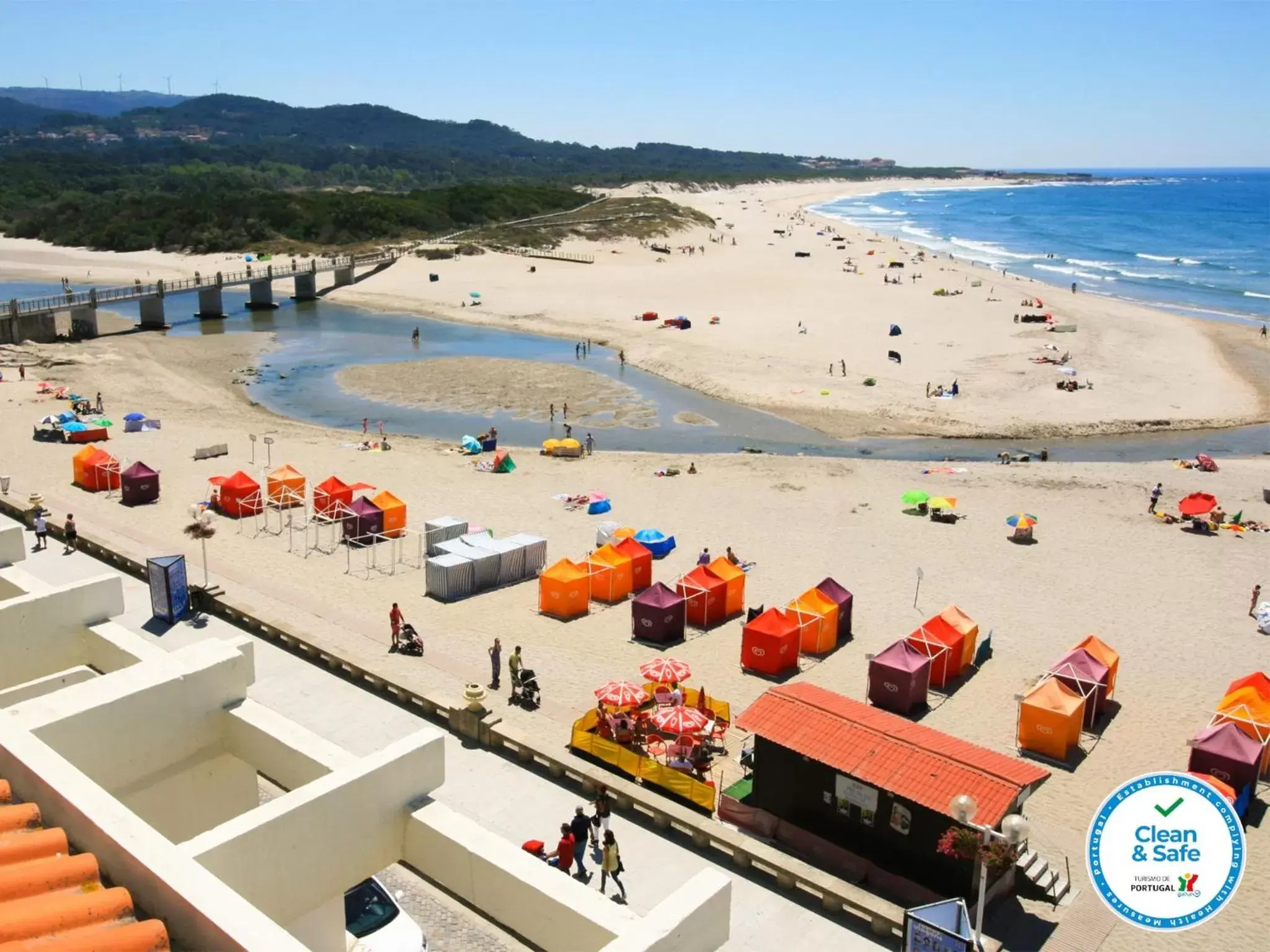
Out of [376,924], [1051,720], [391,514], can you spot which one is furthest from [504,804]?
[391,514]

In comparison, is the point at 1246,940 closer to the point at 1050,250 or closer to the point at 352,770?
the point at 352,770

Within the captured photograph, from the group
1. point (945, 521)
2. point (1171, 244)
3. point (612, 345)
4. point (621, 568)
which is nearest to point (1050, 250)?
point (1171, 244)

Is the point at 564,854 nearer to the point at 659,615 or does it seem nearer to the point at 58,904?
the point at 58,904

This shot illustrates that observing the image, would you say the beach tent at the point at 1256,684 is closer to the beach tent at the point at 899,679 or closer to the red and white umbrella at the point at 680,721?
the beach tent at the point at 899,679

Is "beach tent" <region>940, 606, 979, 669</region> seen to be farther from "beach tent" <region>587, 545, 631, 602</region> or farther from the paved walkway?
the paved walkway

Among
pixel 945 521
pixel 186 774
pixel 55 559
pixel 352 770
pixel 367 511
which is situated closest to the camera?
pixel 352 770

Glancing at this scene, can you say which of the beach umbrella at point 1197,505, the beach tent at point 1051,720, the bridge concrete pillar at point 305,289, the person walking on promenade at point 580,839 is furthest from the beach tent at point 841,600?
the bridge concrete pillar at point 305,289
